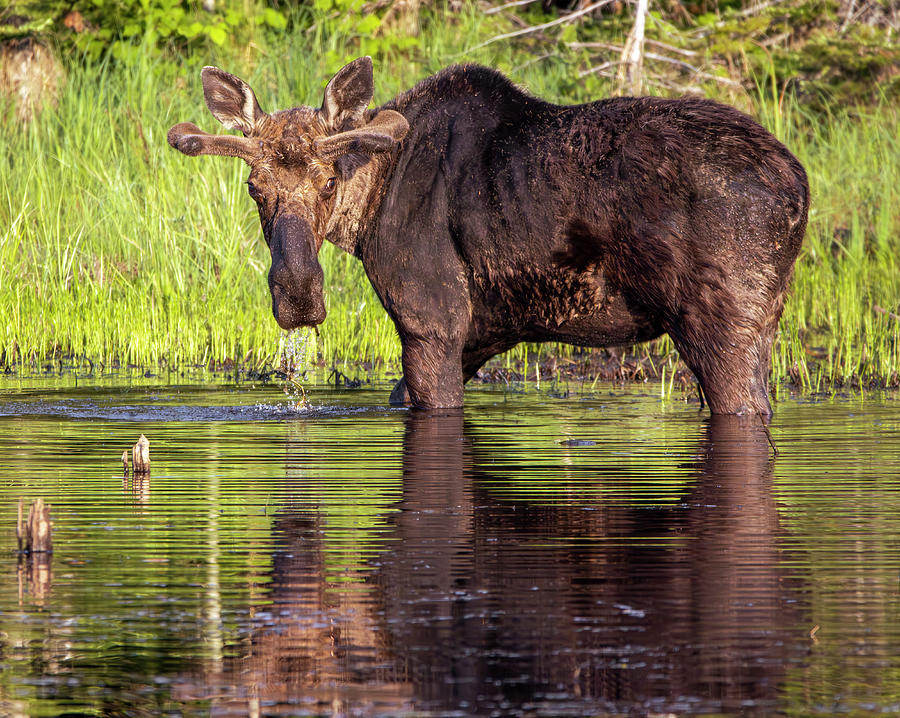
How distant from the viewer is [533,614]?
13.0 feet

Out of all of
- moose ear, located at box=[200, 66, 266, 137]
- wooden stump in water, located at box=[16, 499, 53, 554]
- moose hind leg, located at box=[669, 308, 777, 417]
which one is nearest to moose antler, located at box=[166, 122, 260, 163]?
moose ear, located at box=[200, 66, 266, 137]

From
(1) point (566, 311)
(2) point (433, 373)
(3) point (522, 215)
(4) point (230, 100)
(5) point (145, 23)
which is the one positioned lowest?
(2) point (433, 373)

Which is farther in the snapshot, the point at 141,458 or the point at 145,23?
the point at 145,23

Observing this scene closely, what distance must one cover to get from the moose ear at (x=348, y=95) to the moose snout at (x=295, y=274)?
785 mm

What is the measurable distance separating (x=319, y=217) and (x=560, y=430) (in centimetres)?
185

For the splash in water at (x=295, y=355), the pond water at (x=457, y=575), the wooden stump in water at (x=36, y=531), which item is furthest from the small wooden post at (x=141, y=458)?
the splash in water at (x=295, y=355)

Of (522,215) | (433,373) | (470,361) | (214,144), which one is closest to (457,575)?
(522,215)

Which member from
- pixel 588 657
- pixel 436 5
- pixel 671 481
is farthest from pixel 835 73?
pixel 588 657

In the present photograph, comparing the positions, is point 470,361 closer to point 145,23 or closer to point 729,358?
point 729,358

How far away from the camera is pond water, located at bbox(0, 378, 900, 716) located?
11.1 feet

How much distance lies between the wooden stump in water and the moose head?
11.1 feet

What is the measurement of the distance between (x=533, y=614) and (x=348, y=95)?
17.1ft

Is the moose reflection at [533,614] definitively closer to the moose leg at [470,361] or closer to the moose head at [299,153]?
the moose head at [299,153]

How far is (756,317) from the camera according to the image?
7.63 m
